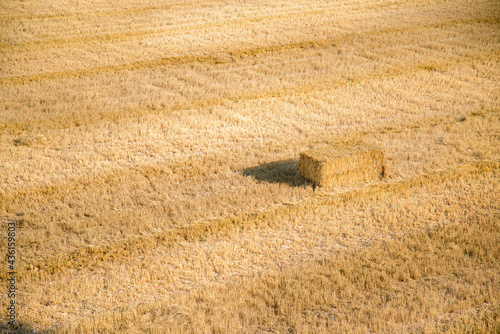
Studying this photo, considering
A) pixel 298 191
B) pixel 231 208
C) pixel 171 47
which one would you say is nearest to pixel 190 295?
pixel 231 208

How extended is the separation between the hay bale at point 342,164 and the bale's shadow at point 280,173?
0.56ft

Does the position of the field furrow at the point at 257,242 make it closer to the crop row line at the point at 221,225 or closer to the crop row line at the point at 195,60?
the crop row line at the point at 221,225

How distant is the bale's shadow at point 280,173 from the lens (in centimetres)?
908

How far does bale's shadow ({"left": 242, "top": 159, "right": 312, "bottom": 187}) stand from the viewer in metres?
9.08

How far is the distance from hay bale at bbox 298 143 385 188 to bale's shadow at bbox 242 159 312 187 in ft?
0.56

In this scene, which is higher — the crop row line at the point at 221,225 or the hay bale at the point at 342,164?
the hay bale at the point at 342,164

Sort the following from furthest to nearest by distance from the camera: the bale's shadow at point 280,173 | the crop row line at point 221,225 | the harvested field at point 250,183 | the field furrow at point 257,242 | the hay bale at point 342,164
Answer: the bale's shadow at point 280,173
the hay bale at point 342,164
the crop row line at point 221,225
the field furrow at point 257,242
the harvested field at point 250,183

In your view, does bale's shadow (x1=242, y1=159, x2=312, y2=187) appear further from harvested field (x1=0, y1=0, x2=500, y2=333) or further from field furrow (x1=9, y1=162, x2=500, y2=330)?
field furrow (x1=9, y1=162, x2=500, y2=330)

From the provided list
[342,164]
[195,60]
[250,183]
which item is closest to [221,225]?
[250,183]

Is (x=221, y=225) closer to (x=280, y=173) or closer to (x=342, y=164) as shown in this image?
(x=280, y=173)

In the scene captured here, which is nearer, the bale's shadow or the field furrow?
the field furrow

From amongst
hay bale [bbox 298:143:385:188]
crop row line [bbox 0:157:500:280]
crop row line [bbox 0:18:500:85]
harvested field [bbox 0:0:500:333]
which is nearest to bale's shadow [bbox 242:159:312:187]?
harvested field [bbox 0:0:500:333]

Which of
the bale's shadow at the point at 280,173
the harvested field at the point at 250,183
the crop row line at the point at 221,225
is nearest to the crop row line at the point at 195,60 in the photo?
the harvested field at the point at 250,183

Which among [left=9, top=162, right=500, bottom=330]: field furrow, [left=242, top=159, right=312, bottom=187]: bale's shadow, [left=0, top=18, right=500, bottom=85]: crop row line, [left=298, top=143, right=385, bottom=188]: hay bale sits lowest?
[left=9, top=162, right=500, bottom=330]: field furrow
